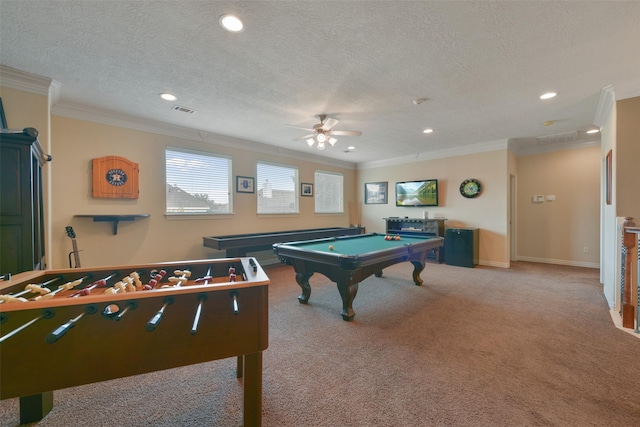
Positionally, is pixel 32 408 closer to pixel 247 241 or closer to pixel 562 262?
pixel 247 241

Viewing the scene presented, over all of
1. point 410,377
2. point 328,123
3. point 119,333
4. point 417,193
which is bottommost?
point 410,377

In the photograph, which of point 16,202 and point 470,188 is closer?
point 16,202

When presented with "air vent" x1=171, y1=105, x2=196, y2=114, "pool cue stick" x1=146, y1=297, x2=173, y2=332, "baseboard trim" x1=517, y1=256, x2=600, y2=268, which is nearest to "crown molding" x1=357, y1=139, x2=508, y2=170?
"baseboard trim" x1=517, y1=256, x2=600, y2=268

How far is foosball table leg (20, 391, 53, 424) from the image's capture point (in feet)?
4.53

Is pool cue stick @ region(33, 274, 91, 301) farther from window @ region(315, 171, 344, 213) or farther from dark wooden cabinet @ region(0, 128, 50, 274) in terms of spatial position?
window @ region(315, 171, 344, 213)

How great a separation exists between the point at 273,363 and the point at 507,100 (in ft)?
12.9

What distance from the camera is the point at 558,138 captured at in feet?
16.1

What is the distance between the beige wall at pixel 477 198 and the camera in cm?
510

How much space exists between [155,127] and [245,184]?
1.73 meters

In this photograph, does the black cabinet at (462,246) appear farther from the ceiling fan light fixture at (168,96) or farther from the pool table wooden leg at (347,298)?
the ceiling fan light fixture at (168,96)

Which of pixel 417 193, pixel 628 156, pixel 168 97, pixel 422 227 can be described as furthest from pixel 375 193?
pixel 168 97

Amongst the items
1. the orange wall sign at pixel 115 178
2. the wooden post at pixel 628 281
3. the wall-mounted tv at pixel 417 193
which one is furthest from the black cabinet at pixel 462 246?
the orange wall sign at pixel 115 178

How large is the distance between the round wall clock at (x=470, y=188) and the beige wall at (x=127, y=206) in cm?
459

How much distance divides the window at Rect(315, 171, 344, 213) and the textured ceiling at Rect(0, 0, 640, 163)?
3.07 meters
